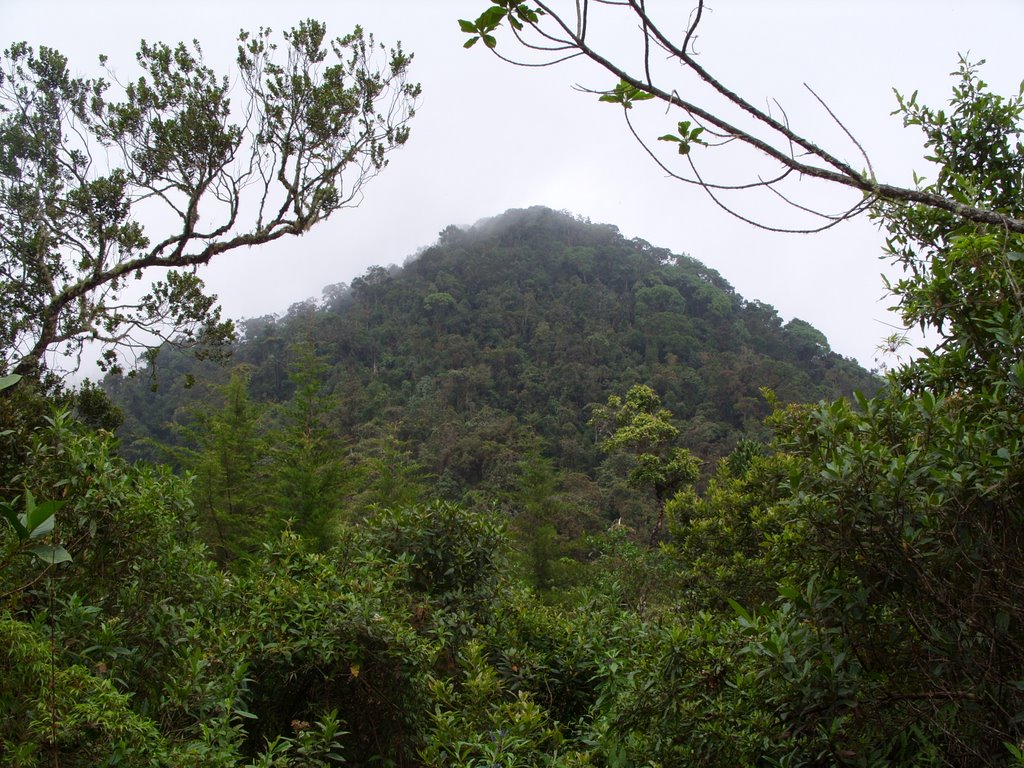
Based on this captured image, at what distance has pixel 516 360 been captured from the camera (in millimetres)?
37750

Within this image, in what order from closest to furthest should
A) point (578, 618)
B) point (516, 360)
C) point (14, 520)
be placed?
1. point (14, 520)
2. point (578, 618)
3. point (516, 360)

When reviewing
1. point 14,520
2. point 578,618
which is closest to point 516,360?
point 578,618

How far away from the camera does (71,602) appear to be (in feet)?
7.15

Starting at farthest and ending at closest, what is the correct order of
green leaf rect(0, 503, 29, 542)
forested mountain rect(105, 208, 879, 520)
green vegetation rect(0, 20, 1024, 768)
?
forested mountain rect(105, 208, 879, 520)
green vegetation rect(0, 20, 1024, 768)
green leaf rect(0, 503, 29, 542)

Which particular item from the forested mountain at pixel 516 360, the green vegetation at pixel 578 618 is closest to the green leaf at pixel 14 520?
the green vegetation at pixel 578 618

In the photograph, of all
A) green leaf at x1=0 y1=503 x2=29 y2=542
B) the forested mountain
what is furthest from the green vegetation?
the forested mountain

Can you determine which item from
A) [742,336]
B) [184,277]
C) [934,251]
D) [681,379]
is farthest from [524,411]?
[934,251]

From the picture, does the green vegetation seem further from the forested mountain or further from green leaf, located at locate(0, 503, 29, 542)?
the forested mountain

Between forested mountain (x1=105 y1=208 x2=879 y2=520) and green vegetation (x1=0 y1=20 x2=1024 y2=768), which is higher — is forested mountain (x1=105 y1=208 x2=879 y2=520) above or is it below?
above

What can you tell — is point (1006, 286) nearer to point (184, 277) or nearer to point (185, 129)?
point (184, 277)

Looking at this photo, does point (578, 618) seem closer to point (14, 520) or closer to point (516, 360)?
point (14, 520)

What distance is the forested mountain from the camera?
27.5 m

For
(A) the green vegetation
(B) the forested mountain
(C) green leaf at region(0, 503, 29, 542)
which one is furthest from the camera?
(B) the forested mountain

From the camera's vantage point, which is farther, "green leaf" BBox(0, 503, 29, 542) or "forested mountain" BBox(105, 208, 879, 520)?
"forested mountain" BBox(105, 208, 879, 520)
